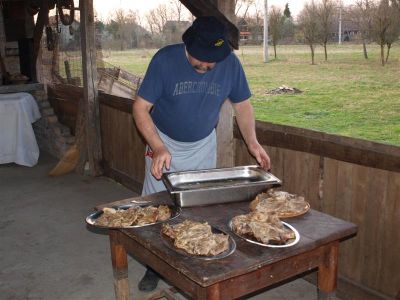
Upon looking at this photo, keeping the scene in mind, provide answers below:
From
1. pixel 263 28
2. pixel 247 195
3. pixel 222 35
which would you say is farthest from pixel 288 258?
pixel 263 28

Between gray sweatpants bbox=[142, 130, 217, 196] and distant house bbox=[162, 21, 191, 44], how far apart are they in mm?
2629

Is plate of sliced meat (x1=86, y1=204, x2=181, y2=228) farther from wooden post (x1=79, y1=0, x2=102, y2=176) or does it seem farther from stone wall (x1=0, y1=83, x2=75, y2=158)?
stone wall (x1=0, y1=83, x2=75, y2=158)

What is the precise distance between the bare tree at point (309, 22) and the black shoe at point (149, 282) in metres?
4.64

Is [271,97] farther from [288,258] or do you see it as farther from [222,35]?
[288,258]

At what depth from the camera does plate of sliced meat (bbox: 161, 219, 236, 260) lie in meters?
1.77

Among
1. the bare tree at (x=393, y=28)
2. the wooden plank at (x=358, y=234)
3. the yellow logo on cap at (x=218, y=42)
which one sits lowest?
the wooden plank at (x=358, y=234)

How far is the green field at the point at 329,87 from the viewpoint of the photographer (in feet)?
21.7

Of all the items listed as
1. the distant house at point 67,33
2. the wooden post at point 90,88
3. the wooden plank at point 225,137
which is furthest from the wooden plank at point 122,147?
the wooden plank at point 225,137

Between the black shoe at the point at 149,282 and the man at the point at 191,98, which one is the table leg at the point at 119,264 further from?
the black shoe at the point at 149,282

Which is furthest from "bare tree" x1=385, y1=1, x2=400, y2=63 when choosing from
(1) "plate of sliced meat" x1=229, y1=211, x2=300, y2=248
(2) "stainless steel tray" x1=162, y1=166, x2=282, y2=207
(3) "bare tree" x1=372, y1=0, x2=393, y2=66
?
(1) "plate of sliced meat" x1=229, y1=211, x2=300, y2=248

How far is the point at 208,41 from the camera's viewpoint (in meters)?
2.40

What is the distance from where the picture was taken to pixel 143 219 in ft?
6.94

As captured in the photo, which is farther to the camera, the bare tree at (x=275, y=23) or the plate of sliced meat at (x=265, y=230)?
the bare tree at (x=275, y=23)

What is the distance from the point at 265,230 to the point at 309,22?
Result: 18.9ft
